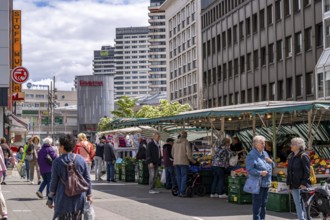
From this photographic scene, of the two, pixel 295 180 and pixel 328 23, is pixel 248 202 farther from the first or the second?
pixel 328 23

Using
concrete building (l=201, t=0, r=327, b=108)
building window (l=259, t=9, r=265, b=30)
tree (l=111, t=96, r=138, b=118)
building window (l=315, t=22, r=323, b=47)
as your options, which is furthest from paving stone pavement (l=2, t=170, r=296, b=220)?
tree (l=111, t=96, r=138, b=118)

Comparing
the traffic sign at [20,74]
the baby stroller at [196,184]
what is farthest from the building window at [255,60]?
the baby stroller at [196,184]

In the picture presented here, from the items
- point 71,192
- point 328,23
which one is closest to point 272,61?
point 328,23

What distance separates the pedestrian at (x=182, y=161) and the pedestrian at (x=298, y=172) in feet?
24.5

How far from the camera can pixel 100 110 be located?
189 metres

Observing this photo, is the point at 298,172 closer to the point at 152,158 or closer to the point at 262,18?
→ the point at 152,158

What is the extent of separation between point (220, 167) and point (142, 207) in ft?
10.3

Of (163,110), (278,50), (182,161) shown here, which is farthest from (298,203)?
(163,110)

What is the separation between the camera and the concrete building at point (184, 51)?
318ft

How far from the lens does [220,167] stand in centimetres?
2012

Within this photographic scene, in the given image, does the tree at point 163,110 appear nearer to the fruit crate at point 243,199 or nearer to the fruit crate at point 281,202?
the fruit crate at point 243,199

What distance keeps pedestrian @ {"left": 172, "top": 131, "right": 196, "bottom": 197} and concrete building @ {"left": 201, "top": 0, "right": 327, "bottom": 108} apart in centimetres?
3217

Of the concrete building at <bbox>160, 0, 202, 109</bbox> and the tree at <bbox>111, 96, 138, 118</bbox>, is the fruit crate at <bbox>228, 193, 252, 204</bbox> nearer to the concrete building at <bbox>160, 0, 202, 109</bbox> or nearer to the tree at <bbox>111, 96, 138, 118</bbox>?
the concrete building at <bbox>160, 0, 202, 109</bbox>

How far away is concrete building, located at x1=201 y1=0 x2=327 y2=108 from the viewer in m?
53.9
